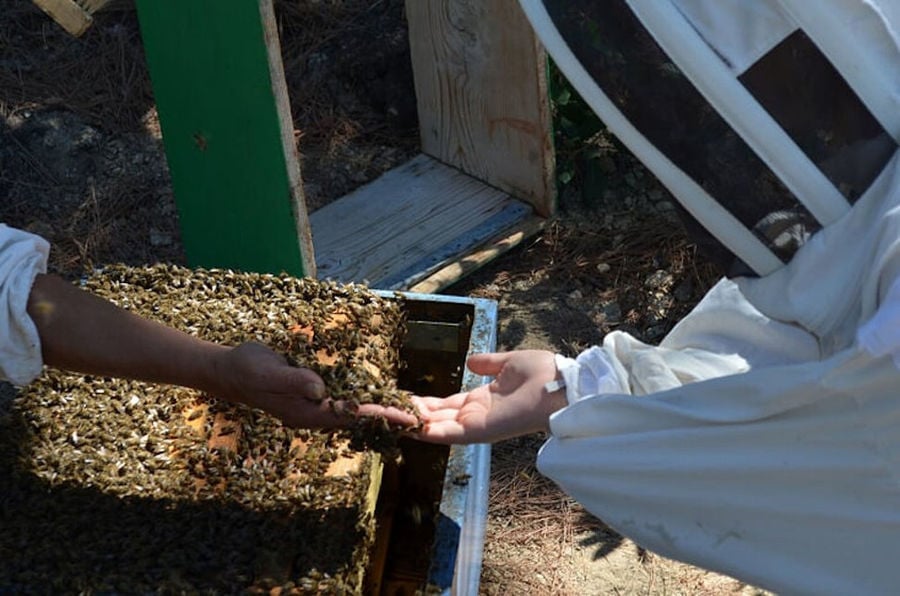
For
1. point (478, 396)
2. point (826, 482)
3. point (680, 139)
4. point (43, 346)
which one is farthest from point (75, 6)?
point (826, 482)

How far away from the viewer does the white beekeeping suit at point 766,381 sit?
5.30ft

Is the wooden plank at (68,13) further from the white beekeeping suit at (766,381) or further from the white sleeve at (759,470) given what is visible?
the white sleeve at (759,470)

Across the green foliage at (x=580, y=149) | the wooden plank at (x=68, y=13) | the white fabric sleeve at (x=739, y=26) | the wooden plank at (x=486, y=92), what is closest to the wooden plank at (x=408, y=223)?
the wooden plank at (x=486, y=92)

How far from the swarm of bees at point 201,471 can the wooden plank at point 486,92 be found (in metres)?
1.98

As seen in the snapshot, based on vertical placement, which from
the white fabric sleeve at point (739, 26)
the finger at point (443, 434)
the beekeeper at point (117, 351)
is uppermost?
the white fabric sleeve at point (739, 26)

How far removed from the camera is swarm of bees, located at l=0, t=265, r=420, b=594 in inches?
80.8

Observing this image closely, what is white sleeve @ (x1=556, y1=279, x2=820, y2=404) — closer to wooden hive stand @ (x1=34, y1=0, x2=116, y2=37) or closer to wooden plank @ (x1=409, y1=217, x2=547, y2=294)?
wooden plank @ (x1=409, y1=217, x2=547, y2=294)

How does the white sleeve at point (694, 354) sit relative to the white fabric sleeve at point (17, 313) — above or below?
below

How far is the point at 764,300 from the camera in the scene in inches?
70.5

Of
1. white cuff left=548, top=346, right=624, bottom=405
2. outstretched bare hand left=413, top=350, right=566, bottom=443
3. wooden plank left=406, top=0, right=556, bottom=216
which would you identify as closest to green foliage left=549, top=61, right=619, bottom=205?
wooden plank left=406, top=0, right=556, bottom=216

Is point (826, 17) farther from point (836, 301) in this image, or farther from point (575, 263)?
point (575, 263)

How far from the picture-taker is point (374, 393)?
2350 millimetres

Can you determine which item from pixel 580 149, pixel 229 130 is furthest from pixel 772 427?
pixel 580 149

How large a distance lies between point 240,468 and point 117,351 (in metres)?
0.38
